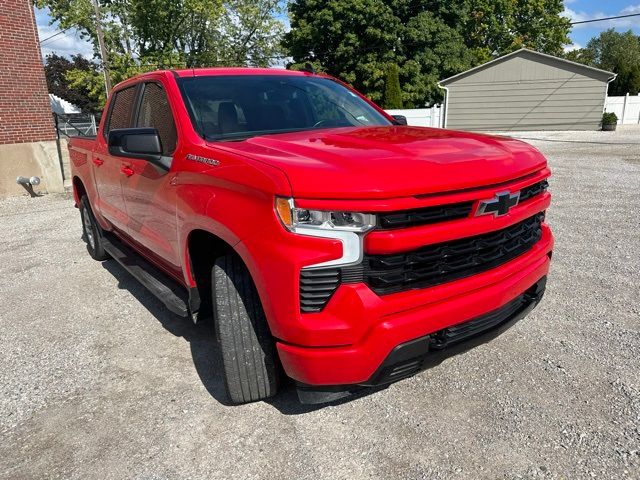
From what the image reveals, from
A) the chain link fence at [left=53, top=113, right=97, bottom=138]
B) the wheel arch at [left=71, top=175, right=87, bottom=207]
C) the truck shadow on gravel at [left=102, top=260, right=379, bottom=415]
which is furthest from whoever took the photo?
the chain link fence at [left=53, top=113, right=97, bottom=138]

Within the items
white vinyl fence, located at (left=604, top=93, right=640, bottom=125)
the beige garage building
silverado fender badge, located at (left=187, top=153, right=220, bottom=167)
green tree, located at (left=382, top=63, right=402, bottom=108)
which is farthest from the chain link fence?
white vinyl fence, located at (left=604, top=93, right=640, bottom=125)

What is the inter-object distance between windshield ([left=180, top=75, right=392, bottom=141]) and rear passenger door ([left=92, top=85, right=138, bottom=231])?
1035 mm

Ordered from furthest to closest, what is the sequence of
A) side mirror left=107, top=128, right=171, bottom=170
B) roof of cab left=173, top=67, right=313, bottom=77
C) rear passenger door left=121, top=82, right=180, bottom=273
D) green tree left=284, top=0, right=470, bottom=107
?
green tree left=284, top=0, right=470, bottom=107, roof of cab left=173, top=67, right=313, bottom=77, rear passenger door left=121, top=82, right=180, bottom=273, side mirror left=107, top=128, right=171, bottom=170

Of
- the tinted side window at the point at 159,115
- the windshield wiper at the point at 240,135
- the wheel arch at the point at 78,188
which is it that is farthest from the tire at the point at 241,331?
the wheel arch at the point at 78,188

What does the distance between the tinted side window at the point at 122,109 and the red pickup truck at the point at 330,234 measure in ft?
2.69

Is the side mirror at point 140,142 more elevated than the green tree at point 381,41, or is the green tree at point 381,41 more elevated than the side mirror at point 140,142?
the green tree at point 381,41

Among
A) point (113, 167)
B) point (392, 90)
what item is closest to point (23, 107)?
point (113, 167)

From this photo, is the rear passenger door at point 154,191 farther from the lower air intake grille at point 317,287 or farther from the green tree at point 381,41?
the green tree at point 381,41

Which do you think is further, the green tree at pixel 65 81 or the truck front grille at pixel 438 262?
the green tree at pixel 65 81

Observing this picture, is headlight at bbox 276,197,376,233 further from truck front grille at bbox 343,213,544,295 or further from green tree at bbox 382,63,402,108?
green tree at bbox 382,63,402,108

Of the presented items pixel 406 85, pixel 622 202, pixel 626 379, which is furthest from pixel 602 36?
pixel 626 379

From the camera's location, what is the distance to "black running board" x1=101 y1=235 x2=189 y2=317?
10.5 feet

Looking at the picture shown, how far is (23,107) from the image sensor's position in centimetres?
1094

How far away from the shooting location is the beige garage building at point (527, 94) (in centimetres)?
2528
